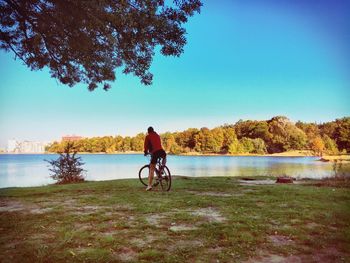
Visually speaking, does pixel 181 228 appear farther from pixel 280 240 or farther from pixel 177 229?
pixel 280 240

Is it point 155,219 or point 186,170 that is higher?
point 155,219

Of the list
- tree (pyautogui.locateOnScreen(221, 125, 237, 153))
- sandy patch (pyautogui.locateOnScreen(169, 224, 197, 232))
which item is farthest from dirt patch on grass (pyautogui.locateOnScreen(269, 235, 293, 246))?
tree (pyautogui.locateOnScreen(221, 125, 237, 153))

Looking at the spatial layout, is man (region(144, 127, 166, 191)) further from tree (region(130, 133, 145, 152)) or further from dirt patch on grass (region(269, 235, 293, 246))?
tree (region(130, 133, 145, 152))

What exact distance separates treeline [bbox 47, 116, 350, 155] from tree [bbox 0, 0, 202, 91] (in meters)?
90.2

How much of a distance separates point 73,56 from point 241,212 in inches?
248

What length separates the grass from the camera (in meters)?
5.12

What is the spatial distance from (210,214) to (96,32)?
16.3ft

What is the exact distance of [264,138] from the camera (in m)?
125

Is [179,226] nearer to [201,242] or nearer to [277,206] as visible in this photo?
[201,242]

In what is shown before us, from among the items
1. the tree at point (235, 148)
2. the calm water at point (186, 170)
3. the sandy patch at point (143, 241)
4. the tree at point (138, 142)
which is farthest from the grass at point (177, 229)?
the tree at point (138, 142)

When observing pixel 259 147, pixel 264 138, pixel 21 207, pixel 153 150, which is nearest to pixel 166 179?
pixel 153 150

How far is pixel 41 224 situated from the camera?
6.93m

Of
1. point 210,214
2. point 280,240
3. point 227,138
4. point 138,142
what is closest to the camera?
point 280,240

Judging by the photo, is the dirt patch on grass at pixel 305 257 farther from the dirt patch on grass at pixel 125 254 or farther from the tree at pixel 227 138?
the tree at pixel 227 138
